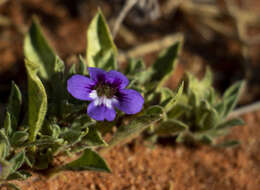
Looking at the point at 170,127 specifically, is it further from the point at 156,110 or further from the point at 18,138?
the point at 18,138

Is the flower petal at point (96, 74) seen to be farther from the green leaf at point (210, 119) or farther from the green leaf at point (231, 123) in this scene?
the green leaf at point (231, 123)

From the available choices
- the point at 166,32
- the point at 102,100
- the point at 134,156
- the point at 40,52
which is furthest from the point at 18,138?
the point at 166,32

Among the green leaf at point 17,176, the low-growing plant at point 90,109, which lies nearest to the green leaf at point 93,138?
the low-growing plant at point 90,109

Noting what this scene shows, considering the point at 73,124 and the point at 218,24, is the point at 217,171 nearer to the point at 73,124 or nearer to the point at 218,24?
the point at 73,124

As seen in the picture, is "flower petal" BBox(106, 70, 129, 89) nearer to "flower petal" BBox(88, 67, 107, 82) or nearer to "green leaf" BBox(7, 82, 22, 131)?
"flower petal" BBox(88, 67, 107, 82)

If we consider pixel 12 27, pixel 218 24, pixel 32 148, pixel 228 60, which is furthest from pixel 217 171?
pixel 12 27
